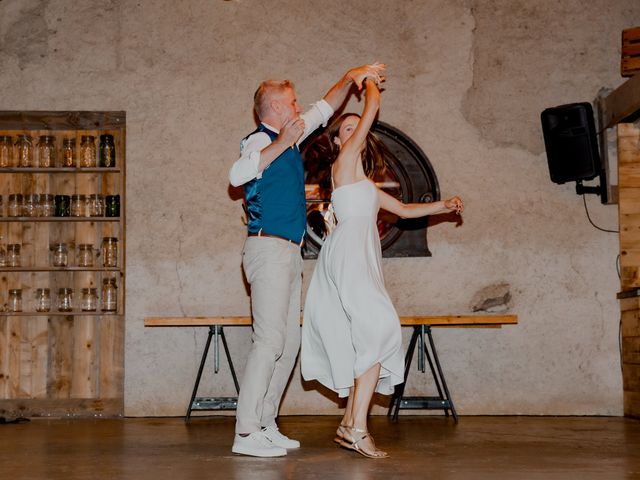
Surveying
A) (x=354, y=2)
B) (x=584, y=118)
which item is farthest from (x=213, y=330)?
(x=584, y=118)

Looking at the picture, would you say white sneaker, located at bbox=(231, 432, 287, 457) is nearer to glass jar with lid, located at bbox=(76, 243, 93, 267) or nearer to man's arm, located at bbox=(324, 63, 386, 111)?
man's arm, located at bbox=(324, 63, 386, 111)

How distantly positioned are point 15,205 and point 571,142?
13.8 ft

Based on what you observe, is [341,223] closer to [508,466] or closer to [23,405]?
[508,466]

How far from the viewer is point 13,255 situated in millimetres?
6164

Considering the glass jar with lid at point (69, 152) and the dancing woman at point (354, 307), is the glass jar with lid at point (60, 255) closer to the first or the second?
the glass jar with lid at point (69, 152)

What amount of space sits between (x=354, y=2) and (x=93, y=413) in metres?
3.71

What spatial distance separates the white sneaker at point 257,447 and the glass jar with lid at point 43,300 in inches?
118

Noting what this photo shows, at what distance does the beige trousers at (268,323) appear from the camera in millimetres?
3596

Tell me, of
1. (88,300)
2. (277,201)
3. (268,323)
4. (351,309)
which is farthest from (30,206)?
(351,309)

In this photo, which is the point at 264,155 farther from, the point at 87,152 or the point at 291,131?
the point at 87,152

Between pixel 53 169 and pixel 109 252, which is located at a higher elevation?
pixel 53 169

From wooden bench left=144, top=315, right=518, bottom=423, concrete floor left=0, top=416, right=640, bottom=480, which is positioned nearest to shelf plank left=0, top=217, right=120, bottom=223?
wooden bench left=144, top=315, right=518, bottom=423

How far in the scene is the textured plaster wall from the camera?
5848 mm

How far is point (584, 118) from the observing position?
225 inches
